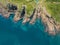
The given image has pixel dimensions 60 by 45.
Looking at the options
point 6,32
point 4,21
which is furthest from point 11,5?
point 6,32

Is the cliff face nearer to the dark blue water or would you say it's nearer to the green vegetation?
the green vegetation

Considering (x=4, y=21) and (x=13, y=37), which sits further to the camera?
(x=4, y=21)

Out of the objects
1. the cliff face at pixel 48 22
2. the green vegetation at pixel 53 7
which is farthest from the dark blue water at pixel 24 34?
the green vegetation at pixel 53 7

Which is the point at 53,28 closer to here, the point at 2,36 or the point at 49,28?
the point at 49,28

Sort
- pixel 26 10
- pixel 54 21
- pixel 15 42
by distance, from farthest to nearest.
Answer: pixel 26 10, pixel 54 21, pixel 15 42

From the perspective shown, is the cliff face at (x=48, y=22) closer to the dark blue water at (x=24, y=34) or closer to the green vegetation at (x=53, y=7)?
the green vegetation at (x=53, y=7)

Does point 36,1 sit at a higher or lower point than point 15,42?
higher

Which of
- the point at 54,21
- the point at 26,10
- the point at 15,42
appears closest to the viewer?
the point at 15,42
